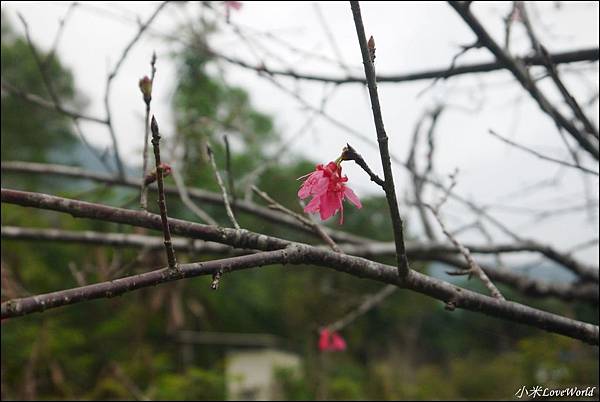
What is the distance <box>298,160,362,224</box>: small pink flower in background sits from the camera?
101 cm

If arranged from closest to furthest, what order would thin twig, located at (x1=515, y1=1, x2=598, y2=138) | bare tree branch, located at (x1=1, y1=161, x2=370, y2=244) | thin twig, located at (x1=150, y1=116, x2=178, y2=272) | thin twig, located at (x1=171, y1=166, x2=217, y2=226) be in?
thin twig, located at (x1=150, y1=116, x2=178, y2=272) < thin twig, located at (x1=515, y1=1, x2=598, y2=138) < thin twig, located at (x1=171, y1=166, x2=217, y2=226) < bare tree branch, located at (x1=1, y1=161, x2=370, y2=244)

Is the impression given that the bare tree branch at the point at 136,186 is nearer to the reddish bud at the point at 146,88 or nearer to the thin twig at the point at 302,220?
the thin twig at the point at 302,220

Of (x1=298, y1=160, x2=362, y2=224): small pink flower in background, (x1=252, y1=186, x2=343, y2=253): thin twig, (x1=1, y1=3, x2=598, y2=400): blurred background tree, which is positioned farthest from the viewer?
(x1=1, y1=3, x2=598, y2=400): blurred background tree

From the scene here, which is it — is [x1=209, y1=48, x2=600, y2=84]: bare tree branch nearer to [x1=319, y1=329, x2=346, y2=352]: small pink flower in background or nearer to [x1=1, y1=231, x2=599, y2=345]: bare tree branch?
[x1=1, y1=231, x2=599, y2=345]: bare tree branch

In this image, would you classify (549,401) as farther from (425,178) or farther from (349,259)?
(349,259)

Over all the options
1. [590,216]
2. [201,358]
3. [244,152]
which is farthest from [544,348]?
[244,152]

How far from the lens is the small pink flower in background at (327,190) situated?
1.01 meters

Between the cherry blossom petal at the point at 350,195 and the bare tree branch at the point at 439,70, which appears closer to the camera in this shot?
the cherry blossom petal at the point at 350,195

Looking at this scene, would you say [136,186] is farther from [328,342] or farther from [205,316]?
[205,316]

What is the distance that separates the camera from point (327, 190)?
1023 millimetres

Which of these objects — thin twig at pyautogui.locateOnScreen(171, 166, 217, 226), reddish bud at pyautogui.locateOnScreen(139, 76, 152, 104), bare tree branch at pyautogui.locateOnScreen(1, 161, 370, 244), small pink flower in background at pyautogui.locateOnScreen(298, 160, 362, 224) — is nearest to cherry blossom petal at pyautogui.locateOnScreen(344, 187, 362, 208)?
small pink flower in background at pyautogui.locateOnScreen(298, 160, 362, 224)

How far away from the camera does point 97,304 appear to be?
7.15m

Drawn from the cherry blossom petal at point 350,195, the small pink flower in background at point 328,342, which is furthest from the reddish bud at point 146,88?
the small pink flower in background at point 328,342

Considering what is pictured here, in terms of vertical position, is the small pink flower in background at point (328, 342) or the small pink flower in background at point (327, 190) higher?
the small pink flower in background at point (327, 190)
